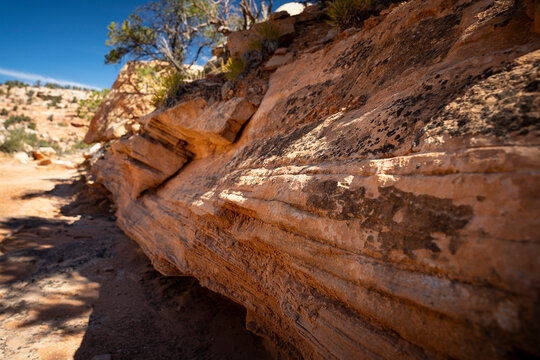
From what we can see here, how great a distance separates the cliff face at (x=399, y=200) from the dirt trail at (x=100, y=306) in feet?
2.20

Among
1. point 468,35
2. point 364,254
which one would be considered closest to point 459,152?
point 364,254

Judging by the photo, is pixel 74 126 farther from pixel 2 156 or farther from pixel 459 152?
pixel 459 152

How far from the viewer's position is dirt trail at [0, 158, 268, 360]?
274 centimetres

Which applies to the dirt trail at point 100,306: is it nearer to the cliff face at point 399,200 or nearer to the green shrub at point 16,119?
the cliff face at point 399,200

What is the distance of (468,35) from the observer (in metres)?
1.60

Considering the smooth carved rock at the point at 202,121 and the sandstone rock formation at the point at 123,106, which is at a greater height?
the sandstone rock formation at the point at 123,106

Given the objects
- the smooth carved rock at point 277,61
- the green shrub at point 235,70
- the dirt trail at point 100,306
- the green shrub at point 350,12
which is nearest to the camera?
the dirt trail at point 100,306

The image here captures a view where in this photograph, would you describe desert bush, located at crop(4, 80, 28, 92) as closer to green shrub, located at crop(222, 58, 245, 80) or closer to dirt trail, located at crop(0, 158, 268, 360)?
dirt trail, located at crop(0, 158, 268, 360)

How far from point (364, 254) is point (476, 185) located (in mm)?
624

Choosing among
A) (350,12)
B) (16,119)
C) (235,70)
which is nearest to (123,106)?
(235,70)

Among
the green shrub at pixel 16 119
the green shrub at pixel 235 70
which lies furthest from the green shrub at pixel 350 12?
the green shrub at pixel 16 119

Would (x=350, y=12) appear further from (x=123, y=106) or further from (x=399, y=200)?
(x=123, y=106)

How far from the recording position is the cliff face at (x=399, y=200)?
35.5 inches

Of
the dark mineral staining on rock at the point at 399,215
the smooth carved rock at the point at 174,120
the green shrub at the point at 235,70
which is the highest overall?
the green shrub at the point at 235,70
